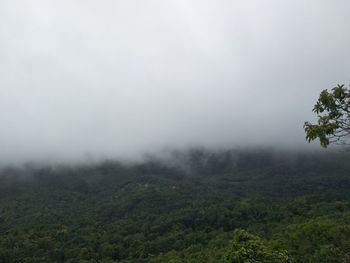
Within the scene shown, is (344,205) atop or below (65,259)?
atop

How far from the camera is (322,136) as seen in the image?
→ 18000 mm

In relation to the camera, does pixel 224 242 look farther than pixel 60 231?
No

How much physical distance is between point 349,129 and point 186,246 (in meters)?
136

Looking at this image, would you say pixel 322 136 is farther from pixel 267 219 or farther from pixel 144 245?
pixel 267 219

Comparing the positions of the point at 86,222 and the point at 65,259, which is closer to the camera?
the point at 65,259

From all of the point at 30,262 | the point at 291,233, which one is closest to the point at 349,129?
the point at 291,233

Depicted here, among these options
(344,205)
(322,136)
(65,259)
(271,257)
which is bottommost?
(65,259)

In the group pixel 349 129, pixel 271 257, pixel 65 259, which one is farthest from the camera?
pixel 65 259

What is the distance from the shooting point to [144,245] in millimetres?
151250

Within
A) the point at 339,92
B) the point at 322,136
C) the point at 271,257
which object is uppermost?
the point at 339,92

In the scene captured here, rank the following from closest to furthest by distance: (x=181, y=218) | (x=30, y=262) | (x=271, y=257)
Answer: (x=271, y=257) → (x=30, y=262) → (x=181, y=218)

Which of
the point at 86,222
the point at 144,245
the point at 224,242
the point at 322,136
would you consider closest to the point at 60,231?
the point at 86,222

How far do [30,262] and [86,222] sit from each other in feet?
199

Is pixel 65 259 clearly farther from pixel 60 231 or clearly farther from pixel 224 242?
pixel 224 242
